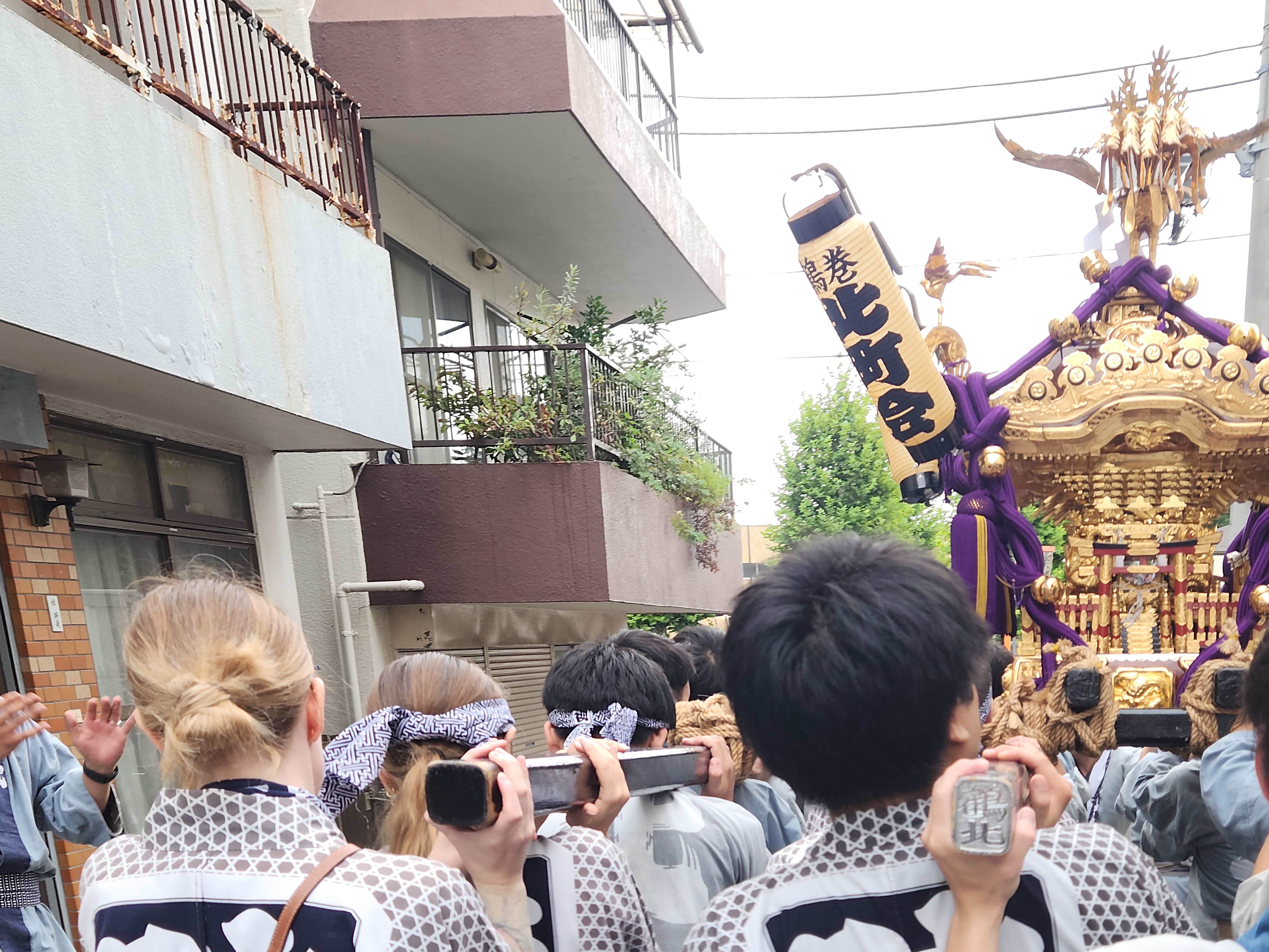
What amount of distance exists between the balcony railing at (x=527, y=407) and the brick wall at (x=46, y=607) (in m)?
2.52

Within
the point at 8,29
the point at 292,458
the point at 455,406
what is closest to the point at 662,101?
the point at 455,406

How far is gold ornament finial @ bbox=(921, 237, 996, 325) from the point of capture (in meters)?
4.30

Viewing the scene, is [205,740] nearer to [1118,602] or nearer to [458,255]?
[1118,602]

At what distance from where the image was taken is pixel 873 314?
401 cm

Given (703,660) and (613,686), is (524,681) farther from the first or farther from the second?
(613,686)

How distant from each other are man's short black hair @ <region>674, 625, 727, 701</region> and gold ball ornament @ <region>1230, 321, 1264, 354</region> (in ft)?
7.77

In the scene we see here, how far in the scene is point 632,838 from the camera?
2.13 meters

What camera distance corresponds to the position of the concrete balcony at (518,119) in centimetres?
597

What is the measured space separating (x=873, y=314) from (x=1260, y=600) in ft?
5.83

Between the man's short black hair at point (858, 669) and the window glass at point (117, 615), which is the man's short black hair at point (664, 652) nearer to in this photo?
the man's short black hair at point (858, 669)

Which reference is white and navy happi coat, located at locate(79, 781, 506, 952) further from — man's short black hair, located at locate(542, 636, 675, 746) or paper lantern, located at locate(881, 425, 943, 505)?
paper lantern, located at locate(881, 425, 943, 505)

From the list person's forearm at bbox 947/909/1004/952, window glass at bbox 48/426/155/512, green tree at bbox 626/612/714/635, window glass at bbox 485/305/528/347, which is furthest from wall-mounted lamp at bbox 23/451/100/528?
green tree at bbox 626/612/714/635

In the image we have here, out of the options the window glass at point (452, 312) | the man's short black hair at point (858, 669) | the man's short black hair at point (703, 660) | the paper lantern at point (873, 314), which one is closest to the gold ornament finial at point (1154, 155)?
the paper lantern at point (873, 314)

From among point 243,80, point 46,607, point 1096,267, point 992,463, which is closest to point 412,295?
point 243,80
